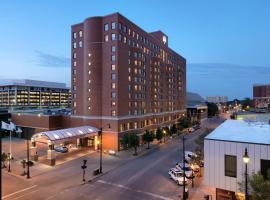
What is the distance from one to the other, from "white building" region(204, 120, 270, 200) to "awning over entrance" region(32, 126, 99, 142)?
32115 millimetres

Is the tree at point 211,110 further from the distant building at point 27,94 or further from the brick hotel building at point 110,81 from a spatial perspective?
the distant building at point 27,94

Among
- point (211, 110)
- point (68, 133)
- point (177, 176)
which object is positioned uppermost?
point (68, 133)

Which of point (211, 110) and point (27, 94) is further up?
point (27, 94)

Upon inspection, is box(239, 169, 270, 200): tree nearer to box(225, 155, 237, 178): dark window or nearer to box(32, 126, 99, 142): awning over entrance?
box(225, 155, 237, 178): dark window

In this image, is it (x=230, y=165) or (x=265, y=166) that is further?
(x=230, y=165)

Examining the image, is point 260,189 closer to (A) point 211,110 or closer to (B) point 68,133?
(B) point 68,133

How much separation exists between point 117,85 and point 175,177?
30549 mm

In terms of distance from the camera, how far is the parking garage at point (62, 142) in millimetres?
44594

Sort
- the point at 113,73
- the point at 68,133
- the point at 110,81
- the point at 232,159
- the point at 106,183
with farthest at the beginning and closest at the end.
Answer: the point at 110,81 < the point at 113,73 < the point at 68,133 < the point at 106,183 < the point at 232,159

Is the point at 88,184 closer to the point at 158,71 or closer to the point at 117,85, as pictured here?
the point at 117,85

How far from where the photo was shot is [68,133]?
51.2m

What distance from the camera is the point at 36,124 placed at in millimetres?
68562

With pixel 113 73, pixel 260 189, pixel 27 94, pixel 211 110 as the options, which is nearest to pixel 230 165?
pixel 260 189

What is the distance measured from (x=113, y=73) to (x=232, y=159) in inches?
1639
